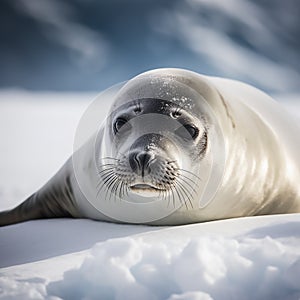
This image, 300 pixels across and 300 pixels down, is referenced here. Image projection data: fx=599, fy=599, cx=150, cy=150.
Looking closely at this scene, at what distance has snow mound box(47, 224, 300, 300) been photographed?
171 centimetres

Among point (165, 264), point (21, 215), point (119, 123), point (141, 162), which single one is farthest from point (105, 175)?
point (165, 264)

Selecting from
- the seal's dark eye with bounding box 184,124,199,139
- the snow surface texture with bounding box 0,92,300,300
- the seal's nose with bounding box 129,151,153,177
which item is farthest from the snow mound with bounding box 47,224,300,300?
the seal's dark eye with bounding box 184,124,199,139

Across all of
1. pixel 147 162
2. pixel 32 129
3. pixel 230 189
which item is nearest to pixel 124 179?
pixel 147 162

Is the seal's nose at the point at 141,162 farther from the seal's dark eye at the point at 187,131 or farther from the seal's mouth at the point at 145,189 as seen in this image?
the seal's dark eye at the point at 187,131

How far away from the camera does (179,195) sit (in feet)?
9.08

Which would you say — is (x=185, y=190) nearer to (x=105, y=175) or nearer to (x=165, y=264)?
(x=105, y=175)

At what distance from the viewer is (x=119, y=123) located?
280 cm

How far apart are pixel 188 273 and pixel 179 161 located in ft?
3.09

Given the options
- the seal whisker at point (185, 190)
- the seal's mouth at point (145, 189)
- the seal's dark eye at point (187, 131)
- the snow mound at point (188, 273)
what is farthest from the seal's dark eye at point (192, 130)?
the snow mound at point (188, 273)

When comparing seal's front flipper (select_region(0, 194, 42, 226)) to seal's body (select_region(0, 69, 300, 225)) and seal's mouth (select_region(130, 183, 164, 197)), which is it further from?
seal's mouth (select_region(130, 183, 164, 197))

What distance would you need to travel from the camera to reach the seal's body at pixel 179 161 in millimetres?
2607

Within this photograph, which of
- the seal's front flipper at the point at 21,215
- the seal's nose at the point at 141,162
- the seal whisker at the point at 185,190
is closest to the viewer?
the seal's nose at the point at 141,162

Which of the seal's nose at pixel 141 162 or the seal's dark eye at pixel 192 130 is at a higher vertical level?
the seal's dark eye at pixel 192 130

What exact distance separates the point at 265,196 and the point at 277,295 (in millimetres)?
1416
